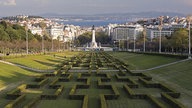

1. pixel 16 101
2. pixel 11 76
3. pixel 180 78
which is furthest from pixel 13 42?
pixel 16 101

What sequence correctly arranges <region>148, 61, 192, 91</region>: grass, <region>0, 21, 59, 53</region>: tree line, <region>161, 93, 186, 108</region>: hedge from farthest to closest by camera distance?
<region>0, 21, 59, 53</region>: tree line
<region>148, 61, 192, 91</region>: grass
<region>161, 93, 186, 108</region>: hedge

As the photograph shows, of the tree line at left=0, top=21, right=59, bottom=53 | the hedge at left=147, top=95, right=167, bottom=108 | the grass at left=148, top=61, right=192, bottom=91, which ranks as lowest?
the hedge at left=147, top=95, right=167, bottom=108

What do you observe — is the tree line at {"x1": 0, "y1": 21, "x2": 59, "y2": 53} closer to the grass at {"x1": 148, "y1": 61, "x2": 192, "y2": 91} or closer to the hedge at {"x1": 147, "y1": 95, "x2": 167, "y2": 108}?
the grass at {"x1": 148, "y1": 61, "x2": 192, "y2": 91}

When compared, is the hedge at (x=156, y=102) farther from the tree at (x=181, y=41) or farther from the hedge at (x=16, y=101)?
the tree at (x=181, y=41)

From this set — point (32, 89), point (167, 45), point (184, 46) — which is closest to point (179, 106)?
point (32, 89)

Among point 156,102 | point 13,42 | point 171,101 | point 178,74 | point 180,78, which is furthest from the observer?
point 13,42

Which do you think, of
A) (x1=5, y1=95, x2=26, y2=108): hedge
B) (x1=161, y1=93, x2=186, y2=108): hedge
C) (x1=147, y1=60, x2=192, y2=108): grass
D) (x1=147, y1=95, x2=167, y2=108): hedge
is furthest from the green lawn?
(x1=161, y1=93, x2=186, y2=108): hedge

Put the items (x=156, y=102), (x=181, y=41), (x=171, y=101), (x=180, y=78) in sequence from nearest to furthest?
(x=156, y=102) < (x=171, y=101) < (x=180, y=78) < (x=181, y=41)

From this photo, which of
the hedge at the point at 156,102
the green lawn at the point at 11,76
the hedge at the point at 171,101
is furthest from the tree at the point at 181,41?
the hedge at the point at 156,102

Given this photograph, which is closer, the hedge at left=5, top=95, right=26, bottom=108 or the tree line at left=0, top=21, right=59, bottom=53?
the hedge at left=5, top=95, right=26, bottom=108

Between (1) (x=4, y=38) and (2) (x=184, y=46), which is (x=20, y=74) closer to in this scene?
(2) (x=184, y=46)

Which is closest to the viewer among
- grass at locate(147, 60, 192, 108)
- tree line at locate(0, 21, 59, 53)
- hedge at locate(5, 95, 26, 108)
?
hedge at locate(5, 95, 26, 108)

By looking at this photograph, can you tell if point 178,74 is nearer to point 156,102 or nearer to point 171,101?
point 171,101
